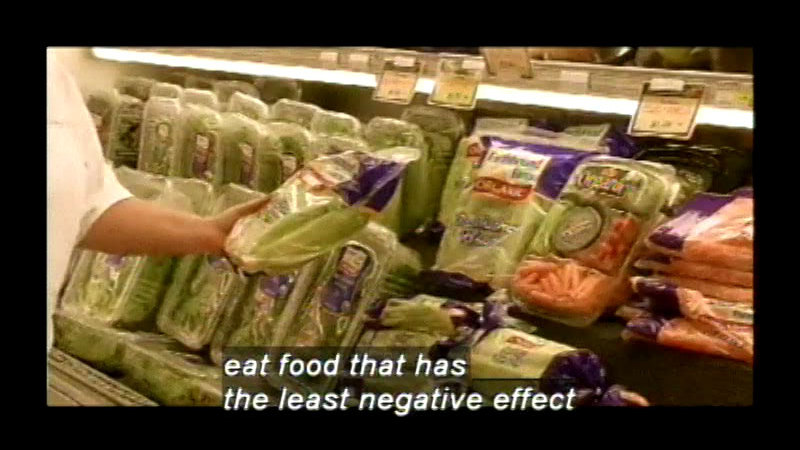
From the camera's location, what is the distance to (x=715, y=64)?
1.95 m

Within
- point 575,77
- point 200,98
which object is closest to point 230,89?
point 200,98

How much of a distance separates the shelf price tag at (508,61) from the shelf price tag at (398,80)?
0.16 meters

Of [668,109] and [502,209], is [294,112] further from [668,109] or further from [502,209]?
[668,109]

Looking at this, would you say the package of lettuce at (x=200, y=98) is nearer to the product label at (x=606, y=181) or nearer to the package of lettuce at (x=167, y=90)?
the package of lettuce at (x=167, y=90)

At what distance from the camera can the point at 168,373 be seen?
202 cm

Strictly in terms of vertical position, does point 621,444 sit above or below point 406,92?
below

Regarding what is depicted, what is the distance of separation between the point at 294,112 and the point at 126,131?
35cm

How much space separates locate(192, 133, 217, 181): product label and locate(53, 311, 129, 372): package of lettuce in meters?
0.34

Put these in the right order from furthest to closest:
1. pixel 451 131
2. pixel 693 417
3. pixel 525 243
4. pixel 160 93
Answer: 1. pixel 160 93
2. pixel 451 131
3. pixel 525 243
4. pixel 693 417

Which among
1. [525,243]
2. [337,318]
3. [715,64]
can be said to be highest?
Answer: [715,64]
